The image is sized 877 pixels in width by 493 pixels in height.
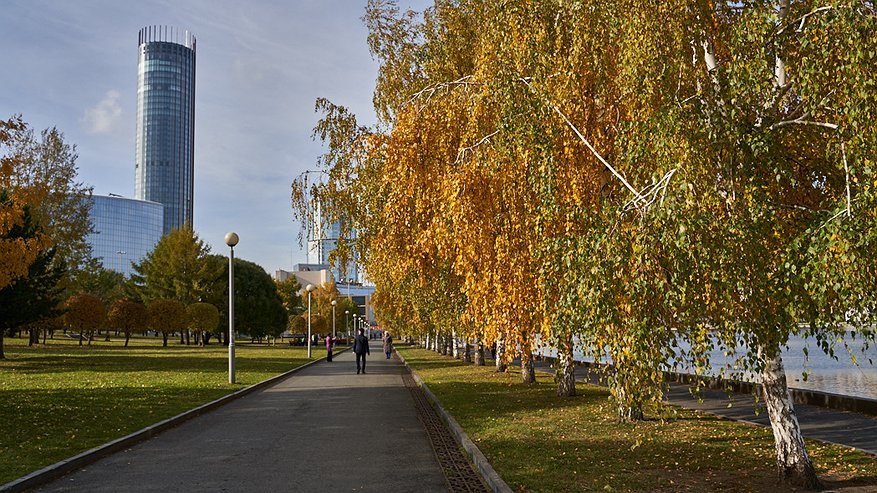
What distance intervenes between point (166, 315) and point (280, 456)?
196 ft

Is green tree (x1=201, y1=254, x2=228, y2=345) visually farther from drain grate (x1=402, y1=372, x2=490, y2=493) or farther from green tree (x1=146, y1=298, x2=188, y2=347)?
drain grate (x1=402, y1=372, x2=490, y2=493)

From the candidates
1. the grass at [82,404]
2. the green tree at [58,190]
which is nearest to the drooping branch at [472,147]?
the grass at [82,404]

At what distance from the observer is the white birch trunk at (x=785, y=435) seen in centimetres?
735

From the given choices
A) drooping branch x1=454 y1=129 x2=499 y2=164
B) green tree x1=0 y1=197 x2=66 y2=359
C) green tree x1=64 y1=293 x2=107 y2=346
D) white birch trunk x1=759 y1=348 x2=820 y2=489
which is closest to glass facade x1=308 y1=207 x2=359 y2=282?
drooping branch x1=454 y1=129 x2=499 y2=164

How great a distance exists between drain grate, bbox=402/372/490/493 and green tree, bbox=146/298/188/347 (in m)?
54.5

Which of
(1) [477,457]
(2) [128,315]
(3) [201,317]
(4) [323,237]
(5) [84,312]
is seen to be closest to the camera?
(1) [477,457]

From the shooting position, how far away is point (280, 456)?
31.2ft

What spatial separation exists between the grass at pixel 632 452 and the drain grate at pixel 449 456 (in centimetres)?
32

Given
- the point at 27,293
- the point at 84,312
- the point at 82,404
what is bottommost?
the point at 82,404

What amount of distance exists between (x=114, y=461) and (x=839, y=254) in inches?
354

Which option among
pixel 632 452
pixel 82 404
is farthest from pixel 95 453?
pixel 632 452

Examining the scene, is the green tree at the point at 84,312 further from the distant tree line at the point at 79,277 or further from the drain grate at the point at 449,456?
the drain grate at the point at 449,456

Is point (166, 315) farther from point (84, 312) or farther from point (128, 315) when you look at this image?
point (84, 312)

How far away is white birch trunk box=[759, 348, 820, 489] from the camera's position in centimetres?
735
